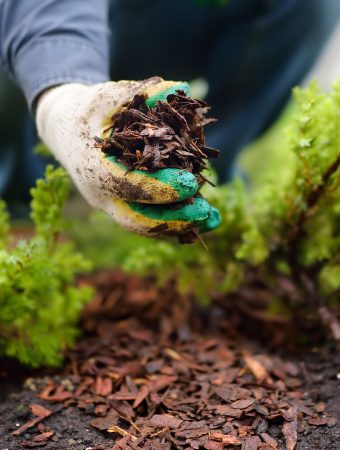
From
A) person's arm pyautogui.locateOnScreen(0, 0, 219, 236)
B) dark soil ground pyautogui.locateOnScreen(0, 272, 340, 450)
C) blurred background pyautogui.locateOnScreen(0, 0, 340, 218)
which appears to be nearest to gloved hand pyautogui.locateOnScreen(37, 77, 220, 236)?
person's arm pyautogui.locateOnScreen(0, 0, 219, 236)

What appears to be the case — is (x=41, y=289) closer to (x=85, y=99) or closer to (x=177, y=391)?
(x=177, y=391)

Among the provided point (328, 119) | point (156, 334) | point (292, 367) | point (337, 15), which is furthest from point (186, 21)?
point (292, 367)

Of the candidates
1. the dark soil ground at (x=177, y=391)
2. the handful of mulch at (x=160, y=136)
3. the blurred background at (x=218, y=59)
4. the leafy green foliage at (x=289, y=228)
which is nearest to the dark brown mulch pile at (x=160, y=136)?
the handful of mulch at (x=160, y=136)

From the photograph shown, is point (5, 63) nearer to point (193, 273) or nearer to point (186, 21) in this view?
point (193, 273)

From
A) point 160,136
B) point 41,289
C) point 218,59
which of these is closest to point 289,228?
point 160,136

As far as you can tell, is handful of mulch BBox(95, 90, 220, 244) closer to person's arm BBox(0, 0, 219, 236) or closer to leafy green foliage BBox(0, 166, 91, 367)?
person's arm BBox(0, 0, 219, 236)

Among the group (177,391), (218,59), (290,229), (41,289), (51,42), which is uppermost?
(218,59)
